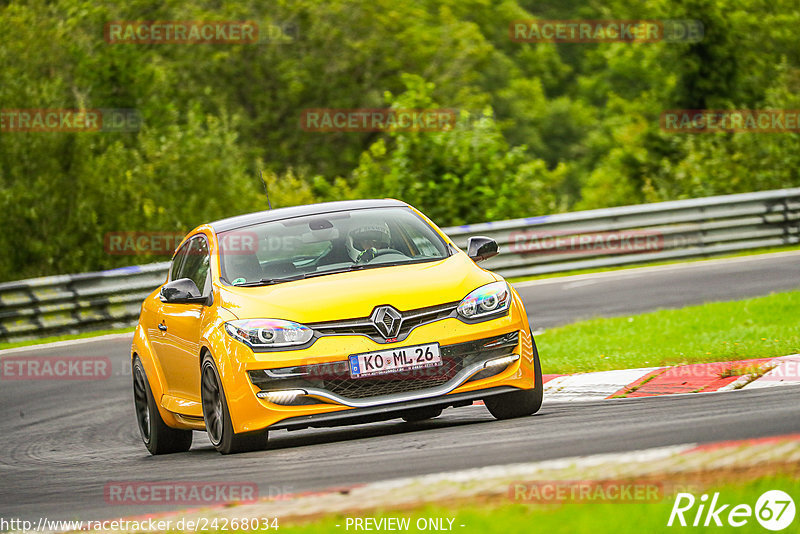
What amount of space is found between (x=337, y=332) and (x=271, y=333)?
0.40 m

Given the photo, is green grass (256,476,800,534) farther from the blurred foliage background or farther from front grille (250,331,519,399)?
the blurred foliage background

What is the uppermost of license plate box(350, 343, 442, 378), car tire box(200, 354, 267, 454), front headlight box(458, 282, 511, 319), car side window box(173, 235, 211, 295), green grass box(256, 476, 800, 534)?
green grass box(256, 476, 800, 534)

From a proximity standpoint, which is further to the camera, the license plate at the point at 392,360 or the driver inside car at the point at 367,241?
the driver inside car at the point at 367,241

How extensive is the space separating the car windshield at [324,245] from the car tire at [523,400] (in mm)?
1017

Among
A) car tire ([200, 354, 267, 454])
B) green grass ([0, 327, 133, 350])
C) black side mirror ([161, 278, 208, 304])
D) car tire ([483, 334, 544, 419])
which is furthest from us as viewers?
green grass ([0, 327, 133, 350])

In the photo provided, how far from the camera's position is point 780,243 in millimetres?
21219

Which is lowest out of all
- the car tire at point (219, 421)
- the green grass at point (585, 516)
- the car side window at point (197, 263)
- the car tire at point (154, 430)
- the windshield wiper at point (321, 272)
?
the car tire at point (154, 430)

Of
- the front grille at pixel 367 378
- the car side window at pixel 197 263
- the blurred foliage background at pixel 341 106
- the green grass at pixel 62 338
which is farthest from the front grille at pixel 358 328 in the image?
the blurred foliage background at pixel 341 106

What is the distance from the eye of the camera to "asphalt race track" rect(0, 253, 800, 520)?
637 centimetres

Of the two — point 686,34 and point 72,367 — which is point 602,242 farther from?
point 686,34

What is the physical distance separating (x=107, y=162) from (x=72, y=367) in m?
9.54

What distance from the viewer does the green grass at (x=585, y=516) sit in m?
4.42

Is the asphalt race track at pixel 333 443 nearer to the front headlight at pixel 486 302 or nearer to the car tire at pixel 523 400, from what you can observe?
the car tire at pixel 523 400

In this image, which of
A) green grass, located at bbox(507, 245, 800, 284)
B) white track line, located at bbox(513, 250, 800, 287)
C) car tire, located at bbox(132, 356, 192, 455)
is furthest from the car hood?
green grass, located at bbox(507, 245, 800, 284)
